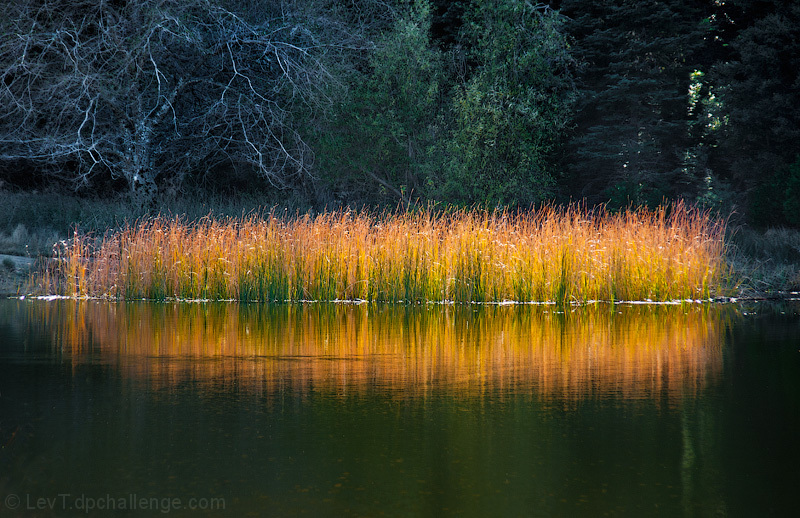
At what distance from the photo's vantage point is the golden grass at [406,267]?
12.1 metres

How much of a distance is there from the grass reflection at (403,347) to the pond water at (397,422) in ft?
0.12

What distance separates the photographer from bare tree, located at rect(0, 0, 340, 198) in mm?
19172

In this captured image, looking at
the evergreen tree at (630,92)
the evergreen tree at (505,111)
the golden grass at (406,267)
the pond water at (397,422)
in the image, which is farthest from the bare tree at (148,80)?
the pond water at (397,422)

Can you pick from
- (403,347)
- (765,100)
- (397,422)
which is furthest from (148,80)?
(397,422)

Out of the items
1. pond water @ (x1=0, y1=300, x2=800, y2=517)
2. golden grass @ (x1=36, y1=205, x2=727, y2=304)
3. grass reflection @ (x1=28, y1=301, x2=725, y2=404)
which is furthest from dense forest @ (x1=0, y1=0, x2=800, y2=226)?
pond water @ (x1=0, y1=300, x2=800, y2=517)

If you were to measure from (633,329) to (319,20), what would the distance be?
47.1 feet

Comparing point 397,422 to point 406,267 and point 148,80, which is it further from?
point 148,80

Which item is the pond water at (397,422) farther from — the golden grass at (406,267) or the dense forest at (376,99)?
the dense forest at (376,99)

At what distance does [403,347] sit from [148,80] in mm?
15120

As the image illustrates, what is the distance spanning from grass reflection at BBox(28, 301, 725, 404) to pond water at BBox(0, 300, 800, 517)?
4 cm

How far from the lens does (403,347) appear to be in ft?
24.1

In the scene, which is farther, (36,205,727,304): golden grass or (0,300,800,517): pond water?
(36,205,727,304): golden grass

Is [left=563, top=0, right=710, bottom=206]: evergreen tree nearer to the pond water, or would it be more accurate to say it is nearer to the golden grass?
the golden grass

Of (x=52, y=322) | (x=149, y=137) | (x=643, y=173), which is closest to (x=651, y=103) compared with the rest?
(x=643, y=173)
